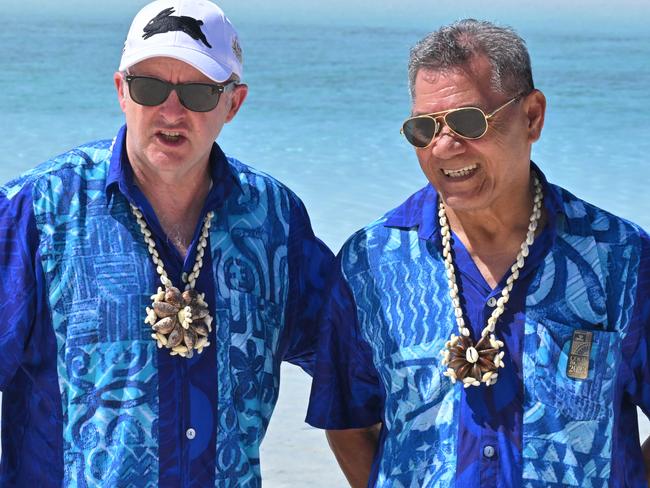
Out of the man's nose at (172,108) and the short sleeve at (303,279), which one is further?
the short sleeve at (303,279)

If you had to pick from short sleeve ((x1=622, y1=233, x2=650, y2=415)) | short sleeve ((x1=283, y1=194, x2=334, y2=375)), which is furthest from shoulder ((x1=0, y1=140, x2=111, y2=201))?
short sleeve ((x1=622, y1=233, x2=650, y2=415))

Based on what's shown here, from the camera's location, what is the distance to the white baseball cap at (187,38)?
3.19m

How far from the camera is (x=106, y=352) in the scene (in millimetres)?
3180

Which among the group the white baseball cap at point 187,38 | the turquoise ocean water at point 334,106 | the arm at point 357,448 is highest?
the turquoise ocean water at point 334,106

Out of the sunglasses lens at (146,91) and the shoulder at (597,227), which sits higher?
the sunglasses lens at (146,91)

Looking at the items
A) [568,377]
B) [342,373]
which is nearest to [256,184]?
[342,373]

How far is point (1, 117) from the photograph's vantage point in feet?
47.5

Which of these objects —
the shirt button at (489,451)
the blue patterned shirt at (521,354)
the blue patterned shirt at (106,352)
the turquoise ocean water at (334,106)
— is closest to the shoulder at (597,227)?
the blue patterned shirt at (521,354)

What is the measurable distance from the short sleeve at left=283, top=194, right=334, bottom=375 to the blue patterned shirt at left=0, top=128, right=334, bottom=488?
19cm

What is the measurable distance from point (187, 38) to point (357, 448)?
118 cm

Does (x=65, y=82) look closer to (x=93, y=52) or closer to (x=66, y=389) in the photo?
(x=93, y=52)

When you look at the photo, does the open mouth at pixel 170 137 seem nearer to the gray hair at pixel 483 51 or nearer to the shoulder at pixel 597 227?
the gray hair at pixel 483 51

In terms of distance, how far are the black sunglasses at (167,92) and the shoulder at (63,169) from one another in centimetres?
21

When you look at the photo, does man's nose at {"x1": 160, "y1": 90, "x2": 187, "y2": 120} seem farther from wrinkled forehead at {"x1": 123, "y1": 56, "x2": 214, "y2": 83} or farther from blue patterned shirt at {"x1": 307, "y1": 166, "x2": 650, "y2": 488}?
blue patterned shirt at {"x1": 307, "y1": 166, "x2": 650, "y2": 488}
